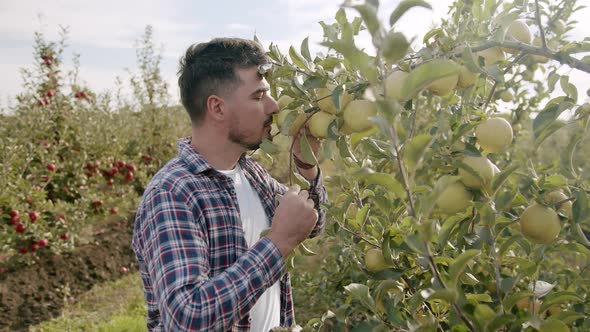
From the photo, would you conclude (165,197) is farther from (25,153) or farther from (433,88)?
(25,153)

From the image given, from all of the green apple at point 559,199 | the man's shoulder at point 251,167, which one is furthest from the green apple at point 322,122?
the man's shoulder at point 251,167

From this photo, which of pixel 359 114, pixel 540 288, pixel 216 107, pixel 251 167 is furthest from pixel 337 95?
pixel 251 167

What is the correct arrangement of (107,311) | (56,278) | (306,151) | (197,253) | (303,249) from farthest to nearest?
(56,278)
(107,311)
(303,249)
(197,253)
(306,151)

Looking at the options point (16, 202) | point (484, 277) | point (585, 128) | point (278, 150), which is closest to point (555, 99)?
point (585, 128)

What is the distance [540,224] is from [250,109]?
82cm

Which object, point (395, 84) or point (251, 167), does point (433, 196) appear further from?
point (251, 167)

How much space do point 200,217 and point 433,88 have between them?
0.73m

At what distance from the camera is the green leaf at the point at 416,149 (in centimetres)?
68

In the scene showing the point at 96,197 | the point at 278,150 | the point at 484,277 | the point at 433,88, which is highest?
the point at 433,88

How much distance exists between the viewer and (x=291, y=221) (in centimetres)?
122

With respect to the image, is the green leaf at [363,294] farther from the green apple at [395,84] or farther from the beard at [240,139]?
the beard at [240,139]

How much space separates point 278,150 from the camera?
3.84 feet

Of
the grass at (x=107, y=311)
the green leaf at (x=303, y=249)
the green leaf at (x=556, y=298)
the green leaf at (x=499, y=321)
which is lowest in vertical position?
the grass at (x=107, y=311)

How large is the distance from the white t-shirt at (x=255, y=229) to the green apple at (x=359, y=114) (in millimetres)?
689
